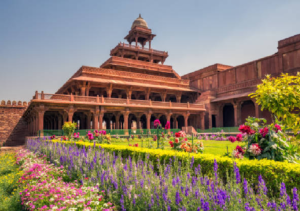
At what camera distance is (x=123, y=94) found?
3291 centimetres

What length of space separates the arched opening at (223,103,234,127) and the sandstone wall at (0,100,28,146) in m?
30.9

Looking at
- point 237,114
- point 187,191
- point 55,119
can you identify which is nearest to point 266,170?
point 187,191

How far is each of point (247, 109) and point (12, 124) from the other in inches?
1350

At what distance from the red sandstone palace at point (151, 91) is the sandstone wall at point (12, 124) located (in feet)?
1.36

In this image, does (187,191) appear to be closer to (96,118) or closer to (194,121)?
(96,118)

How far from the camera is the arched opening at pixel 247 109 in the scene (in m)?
29.0

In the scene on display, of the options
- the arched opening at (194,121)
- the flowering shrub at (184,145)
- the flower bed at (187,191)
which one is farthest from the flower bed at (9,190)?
the arched opening at (194,121)

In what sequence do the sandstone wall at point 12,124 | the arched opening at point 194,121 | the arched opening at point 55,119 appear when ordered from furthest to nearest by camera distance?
the sandstone wall at point 12,124
the arched opening at point 194,121
the arched opening at point 55,119

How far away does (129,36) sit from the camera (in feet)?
129

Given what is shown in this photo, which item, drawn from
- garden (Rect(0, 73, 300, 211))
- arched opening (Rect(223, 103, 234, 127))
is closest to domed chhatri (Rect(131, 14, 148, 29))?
arched opening (Rect(223, 103, 234, 127))

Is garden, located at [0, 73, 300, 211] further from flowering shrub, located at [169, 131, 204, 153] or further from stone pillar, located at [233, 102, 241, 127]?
stone pillar, located at [233, 102, 241, 127]

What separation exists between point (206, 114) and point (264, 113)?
7.50 meters

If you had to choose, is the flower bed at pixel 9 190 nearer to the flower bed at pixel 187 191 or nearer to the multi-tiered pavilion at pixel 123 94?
the flower bed at pixel 187 191

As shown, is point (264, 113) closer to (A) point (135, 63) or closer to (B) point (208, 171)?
(A) point (135, 63)
